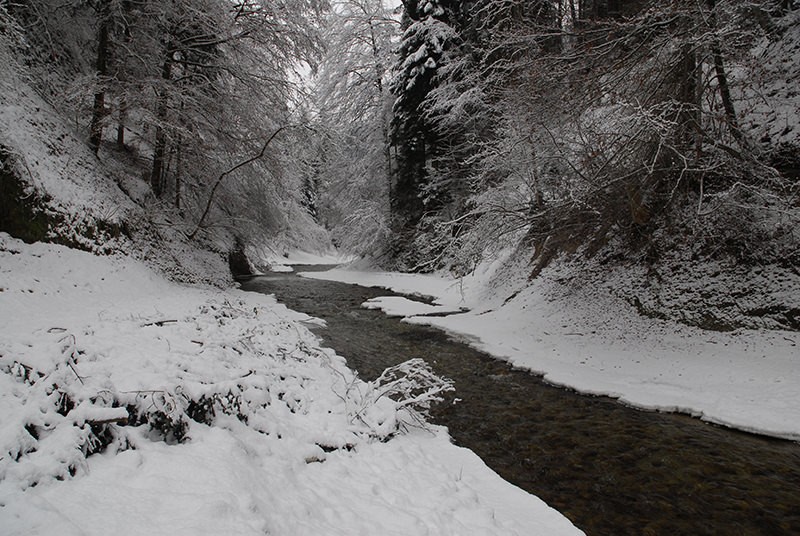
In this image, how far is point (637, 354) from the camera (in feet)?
22.1

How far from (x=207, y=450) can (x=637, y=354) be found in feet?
21.9

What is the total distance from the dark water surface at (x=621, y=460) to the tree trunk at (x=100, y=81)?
920cm

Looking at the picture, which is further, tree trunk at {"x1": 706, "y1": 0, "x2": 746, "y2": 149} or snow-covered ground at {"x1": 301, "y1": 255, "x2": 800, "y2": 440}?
tree trunk at {"x1": 706, "y1": 0, "x2": 746, "y2": 149}

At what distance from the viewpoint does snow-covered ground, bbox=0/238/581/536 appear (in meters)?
2.12

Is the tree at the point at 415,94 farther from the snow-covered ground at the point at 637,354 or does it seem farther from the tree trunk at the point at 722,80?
the tree trunk at the point at 722,80

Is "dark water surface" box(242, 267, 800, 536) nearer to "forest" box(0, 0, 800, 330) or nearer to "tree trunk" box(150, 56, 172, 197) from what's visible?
"forest" box(0, 0, 800, 330)

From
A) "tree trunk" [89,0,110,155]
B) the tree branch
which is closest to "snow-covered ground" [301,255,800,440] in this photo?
the tree branch

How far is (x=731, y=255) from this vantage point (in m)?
6.70

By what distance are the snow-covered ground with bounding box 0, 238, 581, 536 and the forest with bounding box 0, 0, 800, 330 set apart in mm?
4554

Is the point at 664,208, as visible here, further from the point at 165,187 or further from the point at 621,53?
the point at 165,187

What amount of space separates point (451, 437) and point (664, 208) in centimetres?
650

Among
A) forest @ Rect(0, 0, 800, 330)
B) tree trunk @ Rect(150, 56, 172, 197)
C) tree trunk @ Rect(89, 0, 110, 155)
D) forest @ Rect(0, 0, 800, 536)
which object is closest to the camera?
forest @ Rect(0, 0, 800, 536)

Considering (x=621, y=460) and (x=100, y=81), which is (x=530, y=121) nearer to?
(x=621, y=460)

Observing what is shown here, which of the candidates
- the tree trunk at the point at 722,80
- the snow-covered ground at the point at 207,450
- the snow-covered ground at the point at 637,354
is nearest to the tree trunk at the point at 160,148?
the snow-covered ground at the point at 207,450
